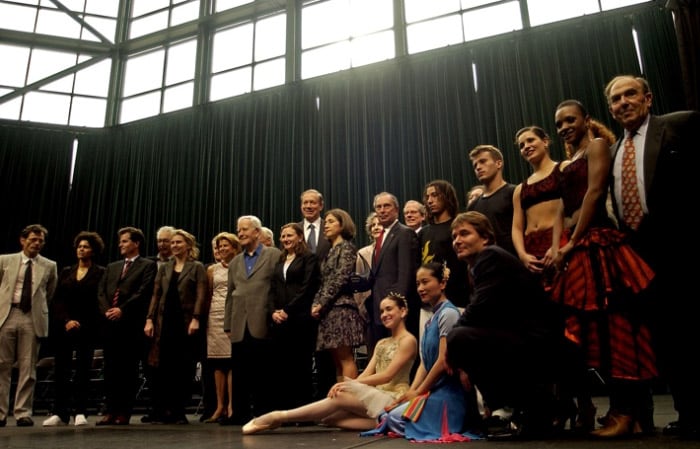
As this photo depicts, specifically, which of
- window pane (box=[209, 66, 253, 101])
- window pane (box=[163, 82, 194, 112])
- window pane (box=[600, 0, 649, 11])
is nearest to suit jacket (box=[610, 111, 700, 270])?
window pane (box=[600, 0, 649, 11])

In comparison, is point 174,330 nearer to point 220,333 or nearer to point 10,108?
point 220,333

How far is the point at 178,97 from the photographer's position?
10656 mm

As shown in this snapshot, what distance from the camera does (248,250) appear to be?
3850mm

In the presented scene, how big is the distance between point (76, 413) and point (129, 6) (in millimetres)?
9956

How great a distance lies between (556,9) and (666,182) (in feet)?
23.0

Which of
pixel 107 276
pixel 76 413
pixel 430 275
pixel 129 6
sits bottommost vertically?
pixel 76 413

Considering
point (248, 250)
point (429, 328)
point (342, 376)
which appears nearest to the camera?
point (429, 328)

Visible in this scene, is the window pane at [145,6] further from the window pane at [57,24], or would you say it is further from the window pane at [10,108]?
the window pane at [10,108]

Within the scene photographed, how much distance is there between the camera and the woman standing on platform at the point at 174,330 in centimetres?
401

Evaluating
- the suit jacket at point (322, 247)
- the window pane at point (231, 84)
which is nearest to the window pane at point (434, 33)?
the window pane at point (231, 84)

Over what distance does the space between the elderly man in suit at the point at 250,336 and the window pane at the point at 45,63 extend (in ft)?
29.1

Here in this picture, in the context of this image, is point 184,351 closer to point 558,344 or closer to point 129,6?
point 558,344

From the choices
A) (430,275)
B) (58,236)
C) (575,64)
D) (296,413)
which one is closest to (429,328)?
(430,275)

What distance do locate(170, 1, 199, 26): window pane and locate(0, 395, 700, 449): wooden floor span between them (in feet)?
30.1
